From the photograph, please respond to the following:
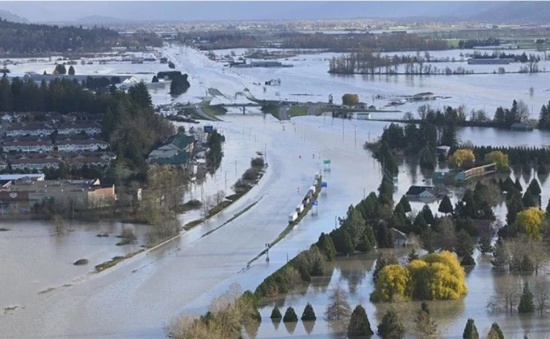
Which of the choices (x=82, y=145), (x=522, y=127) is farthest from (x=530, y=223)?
(x=522, y=127)

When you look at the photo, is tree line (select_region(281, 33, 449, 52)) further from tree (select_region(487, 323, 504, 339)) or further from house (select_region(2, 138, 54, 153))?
tree (select_region(487, 323, 504, 339))

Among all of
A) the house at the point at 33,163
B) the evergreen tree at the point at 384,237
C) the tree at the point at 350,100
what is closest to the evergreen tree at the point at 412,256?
the evergreen tree at the point at 384,237

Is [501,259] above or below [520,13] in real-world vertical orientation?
above

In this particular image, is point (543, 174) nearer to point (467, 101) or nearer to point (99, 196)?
point (99, 196)

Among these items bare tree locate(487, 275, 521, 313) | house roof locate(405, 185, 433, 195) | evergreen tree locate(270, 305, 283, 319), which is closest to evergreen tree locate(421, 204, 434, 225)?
bare tree locate(487, 275, 521, 313)

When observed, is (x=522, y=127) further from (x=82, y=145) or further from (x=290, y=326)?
(x=290, y=326)

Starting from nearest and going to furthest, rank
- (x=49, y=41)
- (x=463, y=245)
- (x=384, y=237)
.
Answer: (x=463, y=245) → (x=384, y=237) → (x=49, y=41)
